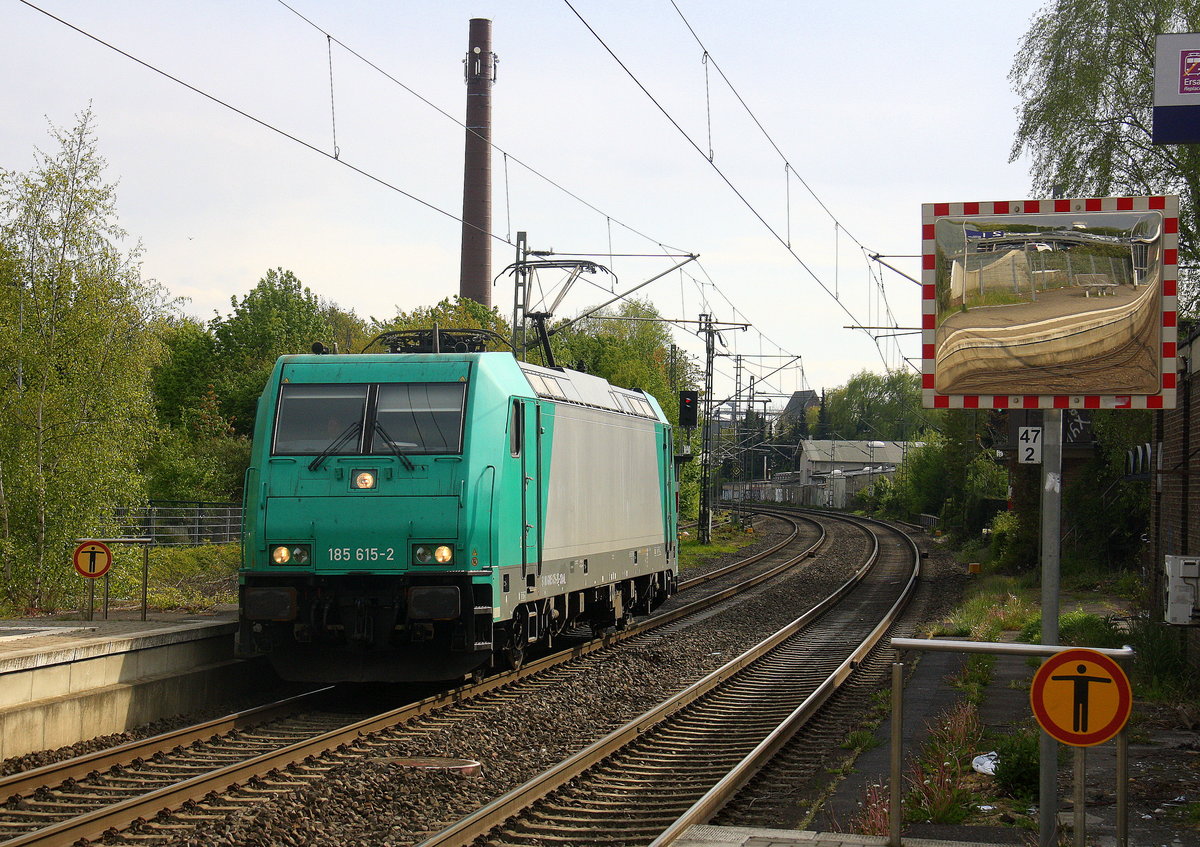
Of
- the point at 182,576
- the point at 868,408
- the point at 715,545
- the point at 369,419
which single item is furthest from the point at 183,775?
the point at 868,408

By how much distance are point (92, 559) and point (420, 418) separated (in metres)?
4.07

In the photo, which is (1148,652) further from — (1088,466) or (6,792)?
(1088,466)

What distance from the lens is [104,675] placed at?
10.9m

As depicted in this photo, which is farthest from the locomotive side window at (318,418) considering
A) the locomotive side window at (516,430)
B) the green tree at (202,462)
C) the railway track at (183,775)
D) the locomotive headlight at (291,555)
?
the green tree at (202,462)

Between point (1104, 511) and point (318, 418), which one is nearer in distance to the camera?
point (318, 418)

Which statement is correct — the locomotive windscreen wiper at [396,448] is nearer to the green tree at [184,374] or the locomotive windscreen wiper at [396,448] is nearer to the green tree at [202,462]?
the green tree at [202,462]

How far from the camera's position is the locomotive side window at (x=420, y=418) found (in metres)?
12.2

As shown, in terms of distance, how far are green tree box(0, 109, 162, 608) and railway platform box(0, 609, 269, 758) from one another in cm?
587

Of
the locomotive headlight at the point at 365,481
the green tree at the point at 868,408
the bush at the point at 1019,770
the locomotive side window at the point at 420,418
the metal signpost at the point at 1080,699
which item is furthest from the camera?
the green tree at the point at 868,408

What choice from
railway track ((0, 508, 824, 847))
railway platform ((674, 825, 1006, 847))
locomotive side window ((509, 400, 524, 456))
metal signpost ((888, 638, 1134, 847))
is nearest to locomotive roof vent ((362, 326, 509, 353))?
locomotive side window ((509, 400, 524, 456))

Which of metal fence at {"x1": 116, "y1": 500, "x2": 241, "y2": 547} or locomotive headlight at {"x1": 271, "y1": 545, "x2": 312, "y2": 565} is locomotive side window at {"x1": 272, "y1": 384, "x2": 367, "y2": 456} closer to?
→ locomotive headlight at {"x1": 271, "y1": 545, "x2": 312, "y2": 565}

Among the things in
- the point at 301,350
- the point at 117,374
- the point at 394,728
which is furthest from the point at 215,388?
the point at 394,728

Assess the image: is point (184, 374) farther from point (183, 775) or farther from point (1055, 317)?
point (1055, 317)

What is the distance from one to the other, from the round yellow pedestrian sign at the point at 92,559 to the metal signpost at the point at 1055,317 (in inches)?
396
